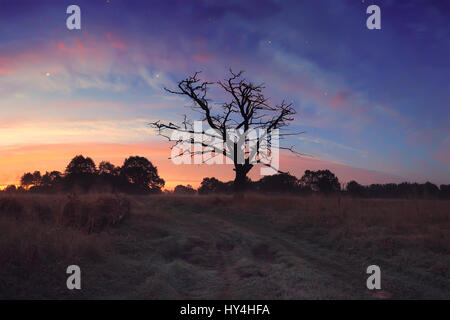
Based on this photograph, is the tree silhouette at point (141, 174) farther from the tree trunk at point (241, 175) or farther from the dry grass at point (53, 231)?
the dry grass at point (53, 231)

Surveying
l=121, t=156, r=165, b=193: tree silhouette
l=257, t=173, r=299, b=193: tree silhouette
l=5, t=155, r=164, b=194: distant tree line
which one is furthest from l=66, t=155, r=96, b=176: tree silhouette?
l=257, t=173, r=299, b=193: tree silhouette

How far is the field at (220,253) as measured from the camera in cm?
634

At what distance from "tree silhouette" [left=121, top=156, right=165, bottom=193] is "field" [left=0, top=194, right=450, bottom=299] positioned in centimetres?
3221

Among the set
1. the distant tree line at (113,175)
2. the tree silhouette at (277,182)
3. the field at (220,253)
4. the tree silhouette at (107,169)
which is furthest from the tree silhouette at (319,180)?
the field at (220,253)

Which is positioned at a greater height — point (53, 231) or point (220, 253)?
point (53, 231)

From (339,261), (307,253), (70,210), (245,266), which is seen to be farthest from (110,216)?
(339,261)

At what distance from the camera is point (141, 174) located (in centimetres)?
4666

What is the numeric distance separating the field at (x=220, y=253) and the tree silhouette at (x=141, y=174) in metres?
32.2

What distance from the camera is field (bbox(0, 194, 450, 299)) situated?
6.34m

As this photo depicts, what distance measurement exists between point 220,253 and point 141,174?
3860cm

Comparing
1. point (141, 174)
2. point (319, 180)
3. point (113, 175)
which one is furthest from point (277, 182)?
point (113, 175)

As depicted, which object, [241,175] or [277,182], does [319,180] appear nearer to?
[277,182]
